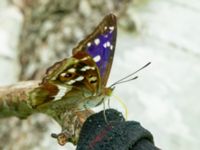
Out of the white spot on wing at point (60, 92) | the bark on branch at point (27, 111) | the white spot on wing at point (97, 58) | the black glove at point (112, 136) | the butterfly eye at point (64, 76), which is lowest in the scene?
the bark on branch at point (27, 111)

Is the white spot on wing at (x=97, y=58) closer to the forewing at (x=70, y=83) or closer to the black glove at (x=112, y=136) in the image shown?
the forewing at (x=70, y=83)

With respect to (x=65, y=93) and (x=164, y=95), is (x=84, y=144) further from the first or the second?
(x=164, y=95)

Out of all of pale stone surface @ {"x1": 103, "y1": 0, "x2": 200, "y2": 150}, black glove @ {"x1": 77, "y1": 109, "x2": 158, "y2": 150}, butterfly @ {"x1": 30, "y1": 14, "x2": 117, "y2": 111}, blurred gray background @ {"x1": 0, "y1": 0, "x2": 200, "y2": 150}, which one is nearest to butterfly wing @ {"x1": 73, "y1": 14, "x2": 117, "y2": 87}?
butterfly @ {"x1": 30, "y1": 14, "x2": 117, "y2": 111}

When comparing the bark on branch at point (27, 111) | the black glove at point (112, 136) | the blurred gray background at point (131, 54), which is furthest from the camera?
the blurred gray background at point (131, 54)

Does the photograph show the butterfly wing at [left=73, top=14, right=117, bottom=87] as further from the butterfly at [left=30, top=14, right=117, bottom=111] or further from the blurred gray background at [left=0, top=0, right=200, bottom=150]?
the blurred gray background at [left=0, top=0, right=200, bottom=150]

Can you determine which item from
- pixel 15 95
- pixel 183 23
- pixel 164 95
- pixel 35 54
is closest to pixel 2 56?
pixel 35 54

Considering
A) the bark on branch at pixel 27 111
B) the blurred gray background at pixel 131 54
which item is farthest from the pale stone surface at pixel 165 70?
the bark on branch at pixel 27 111

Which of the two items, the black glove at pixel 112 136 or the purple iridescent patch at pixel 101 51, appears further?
the purple iridescent patch at pixel 101 51

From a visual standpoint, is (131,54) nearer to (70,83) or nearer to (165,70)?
(165,70)
